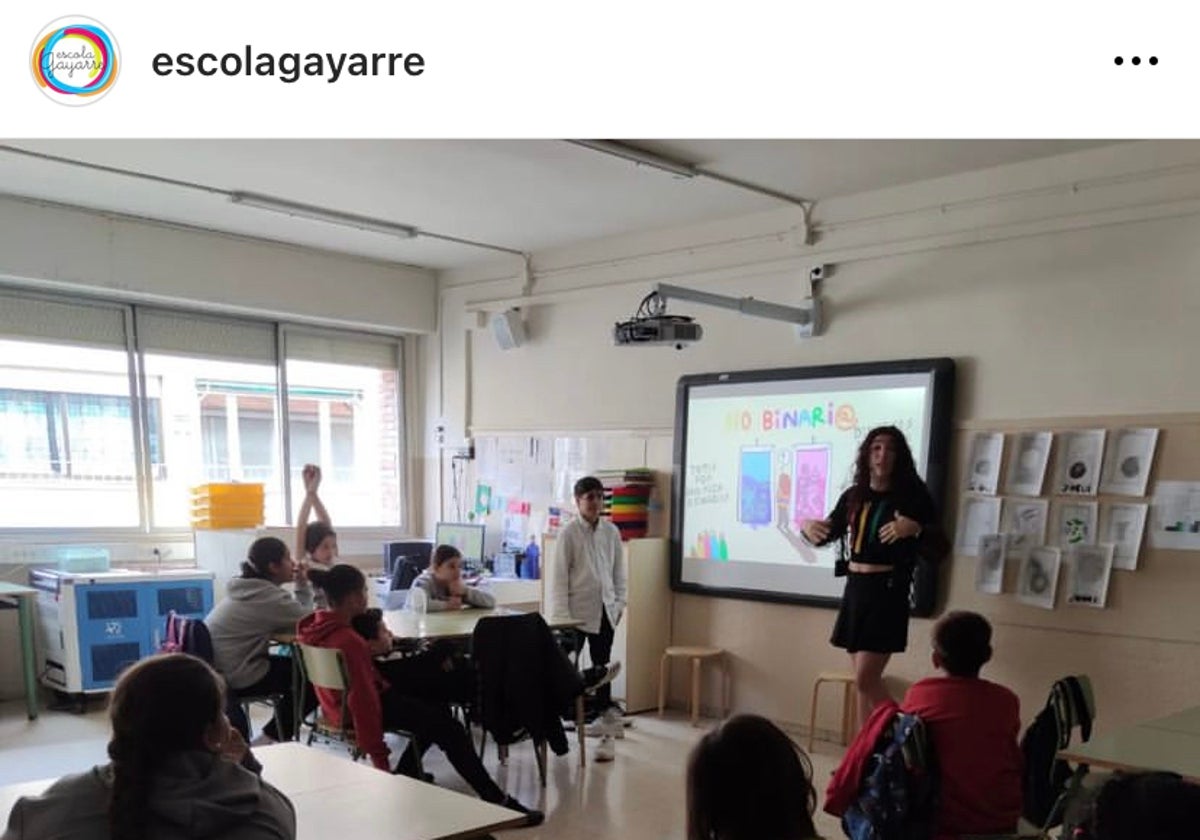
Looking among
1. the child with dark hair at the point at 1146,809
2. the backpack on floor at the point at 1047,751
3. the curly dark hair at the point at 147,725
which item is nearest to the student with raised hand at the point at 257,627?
the curly dark hair at the point at 147,725

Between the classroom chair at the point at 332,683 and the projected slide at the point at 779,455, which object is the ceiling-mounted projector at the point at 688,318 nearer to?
the projected slide at the point at 779,455

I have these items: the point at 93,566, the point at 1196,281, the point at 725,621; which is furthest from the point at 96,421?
the point at 1196,281

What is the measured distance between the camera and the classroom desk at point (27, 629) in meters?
5.64

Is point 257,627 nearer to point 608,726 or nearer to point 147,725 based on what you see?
point 608,726

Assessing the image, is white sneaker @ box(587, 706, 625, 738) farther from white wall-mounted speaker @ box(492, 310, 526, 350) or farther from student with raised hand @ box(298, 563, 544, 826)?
white wall-mounted speaker @ box(492, 310, 526, 350)

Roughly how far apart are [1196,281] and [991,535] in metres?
1.50

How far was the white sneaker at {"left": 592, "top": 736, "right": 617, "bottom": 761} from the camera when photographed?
5.01 m

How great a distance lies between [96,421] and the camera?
6.55m

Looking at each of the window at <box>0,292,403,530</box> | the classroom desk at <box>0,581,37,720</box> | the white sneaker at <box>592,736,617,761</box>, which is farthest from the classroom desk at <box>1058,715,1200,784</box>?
the window at <box>0,292,403,530</box>

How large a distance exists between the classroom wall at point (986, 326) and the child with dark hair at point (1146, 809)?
339 centimetres

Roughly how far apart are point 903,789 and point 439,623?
2753mm

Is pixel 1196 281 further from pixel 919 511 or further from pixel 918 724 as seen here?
pixel 918 724
